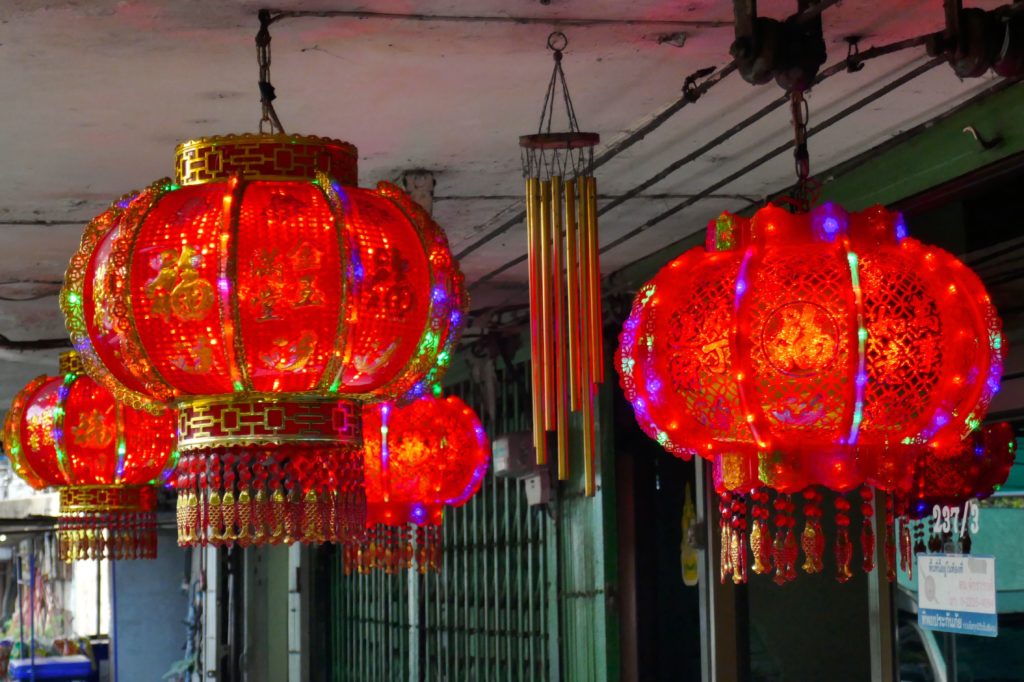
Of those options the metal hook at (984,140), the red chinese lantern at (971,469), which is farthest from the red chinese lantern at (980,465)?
the metal hook at (984,140)

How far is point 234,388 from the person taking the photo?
268 cm

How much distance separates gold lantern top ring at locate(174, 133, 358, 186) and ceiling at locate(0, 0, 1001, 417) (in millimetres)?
445

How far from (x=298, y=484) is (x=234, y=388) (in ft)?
0.70

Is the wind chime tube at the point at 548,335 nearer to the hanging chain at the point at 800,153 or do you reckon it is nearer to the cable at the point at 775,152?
the hanging chain at the point at 800,153

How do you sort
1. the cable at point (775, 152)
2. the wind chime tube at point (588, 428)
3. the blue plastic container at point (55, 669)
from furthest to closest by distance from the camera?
the blue plastic container at point (55, 669), the cable at point (775, 152), the wind chime tube at point (588, 428)

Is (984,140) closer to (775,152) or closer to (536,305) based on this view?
(775,152)

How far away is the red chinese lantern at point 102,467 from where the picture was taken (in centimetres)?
496

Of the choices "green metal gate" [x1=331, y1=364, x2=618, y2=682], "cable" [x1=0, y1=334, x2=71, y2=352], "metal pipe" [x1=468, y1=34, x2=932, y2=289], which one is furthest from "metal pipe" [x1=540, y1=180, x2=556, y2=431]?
"cable" [x1=0, y1=334, x2=71, y2=352]

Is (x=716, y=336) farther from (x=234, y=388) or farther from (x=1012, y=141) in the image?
(x=1012, y=141)

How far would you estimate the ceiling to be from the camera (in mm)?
3266

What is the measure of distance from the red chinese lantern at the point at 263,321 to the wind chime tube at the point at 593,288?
73 cm

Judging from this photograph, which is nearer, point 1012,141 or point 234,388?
point 234,388

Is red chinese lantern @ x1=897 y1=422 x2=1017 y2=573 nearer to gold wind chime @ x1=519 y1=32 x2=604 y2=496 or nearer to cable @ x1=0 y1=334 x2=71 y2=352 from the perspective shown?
gold wind chime @ x1=519 y1=32 x2=604 y2=496

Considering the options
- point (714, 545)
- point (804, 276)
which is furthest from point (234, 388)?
point (714, 545)
